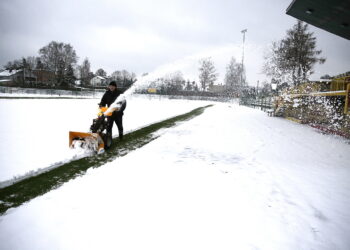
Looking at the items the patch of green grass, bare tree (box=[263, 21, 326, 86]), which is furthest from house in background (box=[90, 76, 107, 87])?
the patch of green grass

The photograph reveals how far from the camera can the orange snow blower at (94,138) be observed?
221 inches

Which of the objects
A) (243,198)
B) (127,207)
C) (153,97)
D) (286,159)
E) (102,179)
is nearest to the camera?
(127,207)

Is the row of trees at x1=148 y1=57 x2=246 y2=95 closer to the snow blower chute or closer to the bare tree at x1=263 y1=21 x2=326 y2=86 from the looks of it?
the bare tree at x1=263 y1=21 x2=326 y2=86

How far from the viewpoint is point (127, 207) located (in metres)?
3.12

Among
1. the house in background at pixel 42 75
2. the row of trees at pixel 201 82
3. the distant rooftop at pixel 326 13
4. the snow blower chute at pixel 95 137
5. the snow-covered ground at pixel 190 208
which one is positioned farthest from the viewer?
the house in background at pixel 42 75

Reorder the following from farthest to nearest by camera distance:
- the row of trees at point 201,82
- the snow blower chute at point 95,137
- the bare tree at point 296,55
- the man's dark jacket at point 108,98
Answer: the row of trees at point 201,82, the bare tree at point 296,55, the man's dark jacket at point 108,98, the snow blower chute at point 95,137

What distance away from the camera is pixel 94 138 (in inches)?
221

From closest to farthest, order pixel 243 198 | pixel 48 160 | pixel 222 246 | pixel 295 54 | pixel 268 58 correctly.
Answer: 1. pixel 222 246
2. pixel 243 198
3. pixel 48 160
4. pixel 295 54
5. pixel 268 58

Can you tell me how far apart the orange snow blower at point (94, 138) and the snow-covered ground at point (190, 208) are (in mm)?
805

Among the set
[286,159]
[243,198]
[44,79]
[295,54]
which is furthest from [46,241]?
[44,79]

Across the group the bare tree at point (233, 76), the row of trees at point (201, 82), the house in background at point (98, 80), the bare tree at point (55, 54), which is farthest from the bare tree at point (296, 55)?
the house in background at point (98, 80)

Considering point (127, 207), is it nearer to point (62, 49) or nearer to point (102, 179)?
point (102, 179)

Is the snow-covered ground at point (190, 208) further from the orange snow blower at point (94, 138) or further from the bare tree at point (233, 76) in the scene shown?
the bare tree at point (233, 76)

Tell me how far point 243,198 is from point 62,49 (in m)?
85.0
